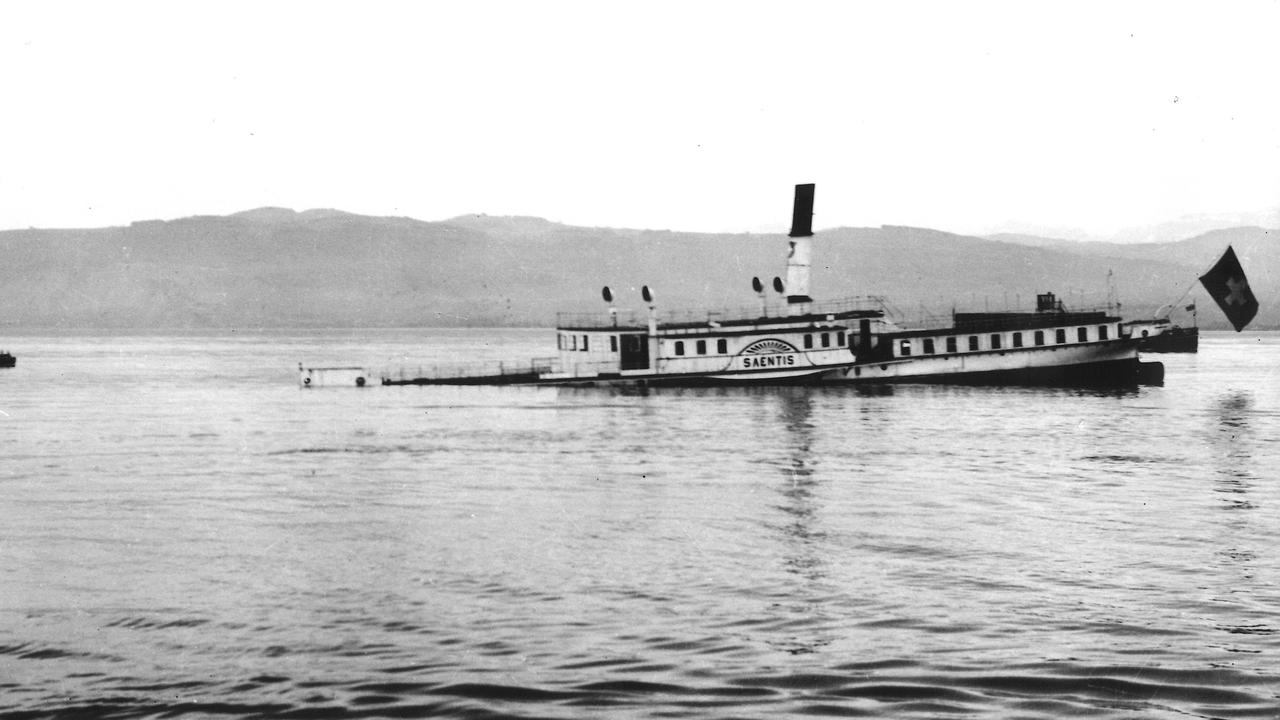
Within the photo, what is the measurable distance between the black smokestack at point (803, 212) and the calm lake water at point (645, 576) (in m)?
26.4

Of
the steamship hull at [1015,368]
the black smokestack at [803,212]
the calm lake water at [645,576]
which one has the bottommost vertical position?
the calm lake water at [645,576]

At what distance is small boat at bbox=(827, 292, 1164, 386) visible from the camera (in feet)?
224

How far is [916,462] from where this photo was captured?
3822 cm

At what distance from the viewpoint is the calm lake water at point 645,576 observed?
14.6 m

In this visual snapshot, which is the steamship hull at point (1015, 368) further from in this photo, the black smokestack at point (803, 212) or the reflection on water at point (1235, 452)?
the black smokestack at point (803, 212)

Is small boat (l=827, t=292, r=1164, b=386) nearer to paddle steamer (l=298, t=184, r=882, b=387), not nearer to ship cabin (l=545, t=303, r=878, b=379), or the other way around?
ship cabin (l=545, t=303, r=878, b=379)

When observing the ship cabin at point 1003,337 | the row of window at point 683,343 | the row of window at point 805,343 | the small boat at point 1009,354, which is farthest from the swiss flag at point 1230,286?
the row of window at point 683,343

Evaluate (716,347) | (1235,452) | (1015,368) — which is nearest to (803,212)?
(716,347)

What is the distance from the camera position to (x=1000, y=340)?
69.0 m

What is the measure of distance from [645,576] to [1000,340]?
2048 inches

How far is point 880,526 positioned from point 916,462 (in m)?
12.7

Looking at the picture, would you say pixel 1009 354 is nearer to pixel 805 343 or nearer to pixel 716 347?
pixel 805 343

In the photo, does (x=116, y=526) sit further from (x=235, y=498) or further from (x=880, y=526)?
(x=880, y=526)

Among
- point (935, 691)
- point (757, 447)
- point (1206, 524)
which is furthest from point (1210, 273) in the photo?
point (935, 691)
